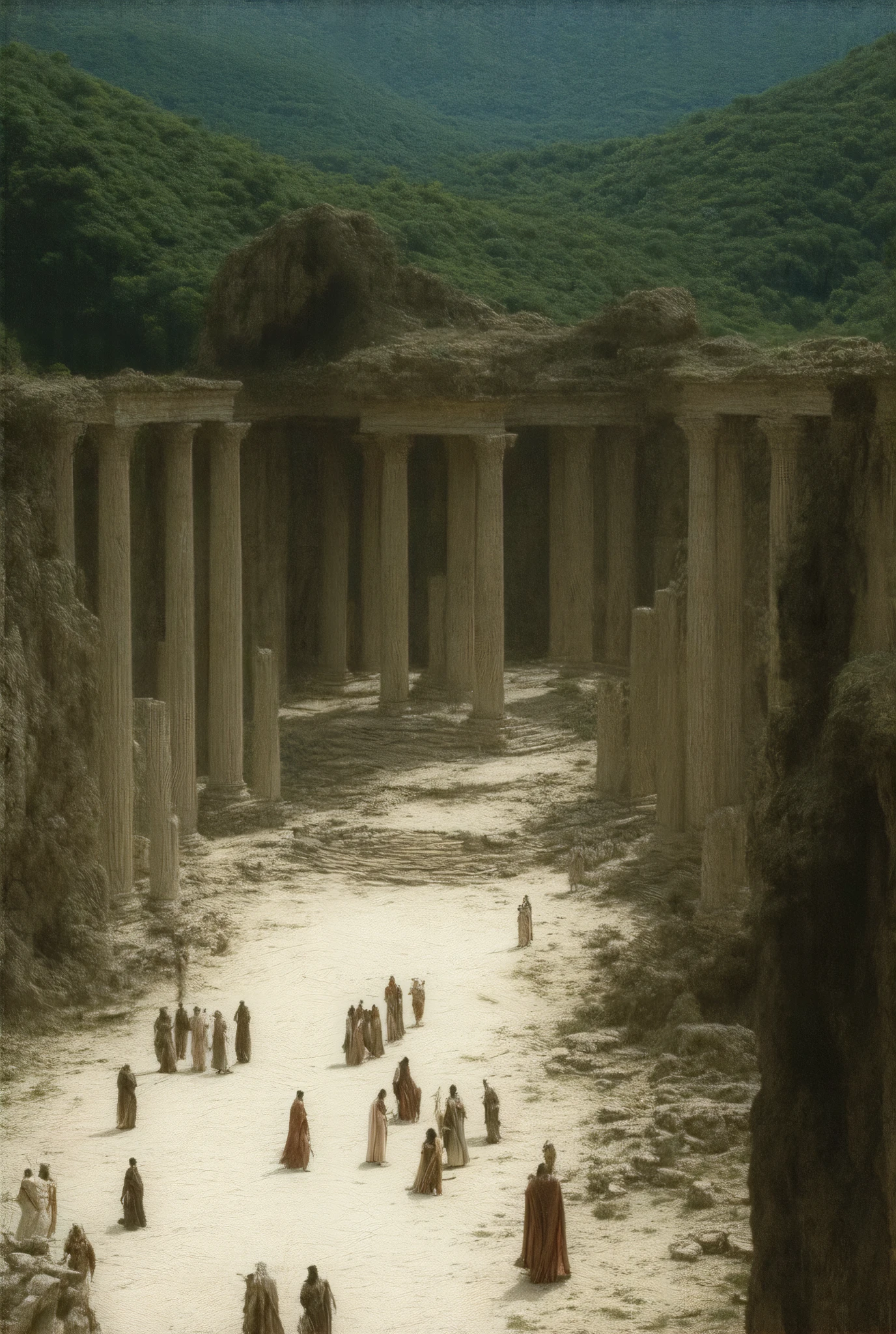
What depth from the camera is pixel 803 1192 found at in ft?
101

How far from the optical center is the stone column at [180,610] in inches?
2191

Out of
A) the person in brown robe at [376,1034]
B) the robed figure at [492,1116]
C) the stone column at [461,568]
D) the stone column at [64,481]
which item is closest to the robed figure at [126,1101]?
the person in brown robe at [376,1034]

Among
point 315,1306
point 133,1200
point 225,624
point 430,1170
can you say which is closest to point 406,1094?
point 430,1170

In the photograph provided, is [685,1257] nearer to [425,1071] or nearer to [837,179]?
[425,1071]

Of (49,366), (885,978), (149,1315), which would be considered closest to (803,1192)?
(885,978)

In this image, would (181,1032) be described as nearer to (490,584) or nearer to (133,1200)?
(133,1200)

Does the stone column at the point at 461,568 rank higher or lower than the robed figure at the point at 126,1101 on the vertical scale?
higher

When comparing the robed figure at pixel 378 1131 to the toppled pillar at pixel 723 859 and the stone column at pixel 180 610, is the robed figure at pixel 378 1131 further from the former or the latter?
the stone column at pixel 180 610

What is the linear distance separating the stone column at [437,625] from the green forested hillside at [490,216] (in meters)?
14.2

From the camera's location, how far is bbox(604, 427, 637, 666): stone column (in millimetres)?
69938

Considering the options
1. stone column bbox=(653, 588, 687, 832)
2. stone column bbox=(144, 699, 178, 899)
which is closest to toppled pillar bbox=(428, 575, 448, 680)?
stone column bbox=(653, 588, 687, 832)

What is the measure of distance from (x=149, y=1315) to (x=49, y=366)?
4770 cm

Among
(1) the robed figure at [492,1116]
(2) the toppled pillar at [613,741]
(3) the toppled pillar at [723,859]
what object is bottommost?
(1) the robed figure at [492,1116]

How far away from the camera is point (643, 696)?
57.8 m
